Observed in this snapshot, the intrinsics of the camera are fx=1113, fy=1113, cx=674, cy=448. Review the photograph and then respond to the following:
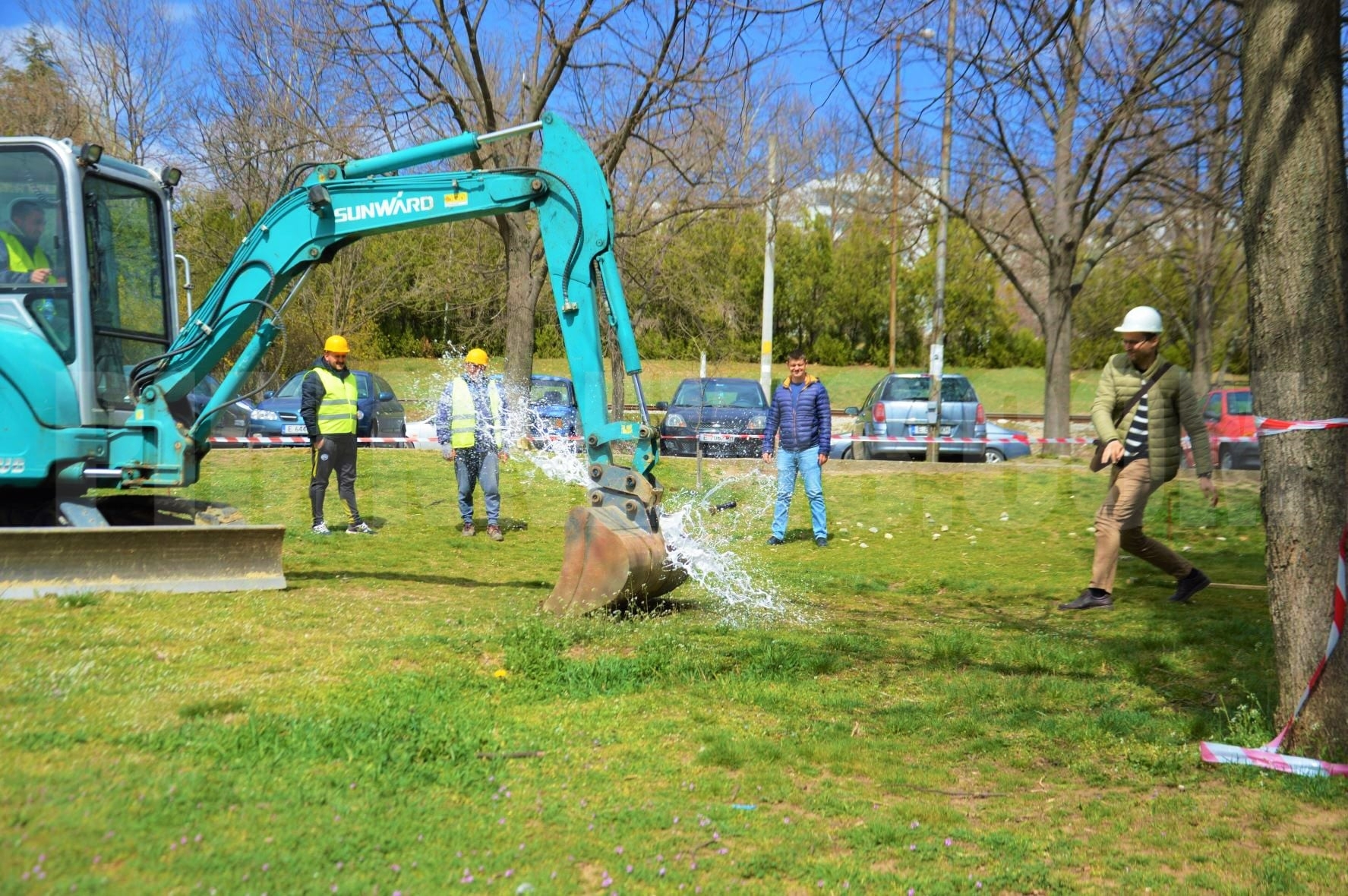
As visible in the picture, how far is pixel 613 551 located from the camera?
24.0 feet

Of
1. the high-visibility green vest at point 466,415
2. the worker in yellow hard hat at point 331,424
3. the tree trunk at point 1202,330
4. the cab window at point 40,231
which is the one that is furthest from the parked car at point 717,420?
the cab window at point 40,231

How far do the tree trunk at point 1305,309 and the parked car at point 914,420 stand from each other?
15.0 meters

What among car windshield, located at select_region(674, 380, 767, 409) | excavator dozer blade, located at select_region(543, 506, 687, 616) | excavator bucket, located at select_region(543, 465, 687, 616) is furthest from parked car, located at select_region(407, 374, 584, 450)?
excavator dozer blade, located at select_region(543, 506, 687, 616)

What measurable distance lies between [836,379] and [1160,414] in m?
37.3

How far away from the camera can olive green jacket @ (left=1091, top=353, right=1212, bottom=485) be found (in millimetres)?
8219

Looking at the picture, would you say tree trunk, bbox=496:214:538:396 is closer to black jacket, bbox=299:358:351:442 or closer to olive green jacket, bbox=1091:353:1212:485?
black jacket, bbox=299:358:351:442

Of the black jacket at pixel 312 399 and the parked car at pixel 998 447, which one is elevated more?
the black jacket at pixel 312 399

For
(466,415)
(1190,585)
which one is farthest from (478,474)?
(1190,585)

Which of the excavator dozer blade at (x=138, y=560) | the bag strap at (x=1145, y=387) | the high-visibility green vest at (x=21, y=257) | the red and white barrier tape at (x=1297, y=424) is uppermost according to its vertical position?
the high-visibility green vest at (x=21, y=257)

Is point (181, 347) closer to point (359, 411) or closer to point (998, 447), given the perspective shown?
point (359, 411)

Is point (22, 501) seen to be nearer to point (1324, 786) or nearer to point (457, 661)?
point (457, 661)

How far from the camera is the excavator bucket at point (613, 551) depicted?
7336 mm

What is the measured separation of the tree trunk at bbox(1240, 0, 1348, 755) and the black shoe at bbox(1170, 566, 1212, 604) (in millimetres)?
3821

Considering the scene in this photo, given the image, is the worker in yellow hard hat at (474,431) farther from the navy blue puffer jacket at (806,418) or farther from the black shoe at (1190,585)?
the black shoe at (1190,585)
